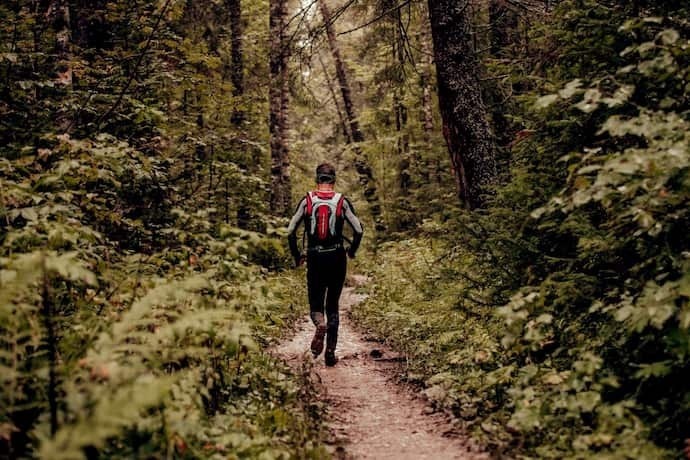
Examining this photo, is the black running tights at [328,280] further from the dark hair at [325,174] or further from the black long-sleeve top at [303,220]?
the dark hair at [325,174]

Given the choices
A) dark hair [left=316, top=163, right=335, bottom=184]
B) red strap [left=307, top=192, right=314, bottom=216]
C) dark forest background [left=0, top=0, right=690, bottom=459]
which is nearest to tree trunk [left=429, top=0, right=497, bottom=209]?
dark forest background [left=0, top=0, right=690, bottom=459]

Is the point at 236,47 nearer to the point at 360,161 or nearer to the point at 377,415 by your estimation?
the point at 360,161

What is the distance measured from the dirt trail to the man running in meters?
0.74

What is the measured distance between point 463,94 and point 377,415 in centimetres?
486

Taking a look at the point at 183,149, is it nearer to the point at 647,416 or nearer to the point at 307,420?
the point at 307,420

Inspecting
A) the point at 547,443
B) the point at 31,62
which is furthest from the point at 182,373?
the point at 31,62

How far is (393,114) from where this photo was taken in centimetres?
2461

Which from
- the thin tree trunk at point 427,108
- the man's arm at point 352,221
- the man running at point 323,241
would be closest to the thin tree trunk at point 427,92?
the thin tree trunk at point 427,108

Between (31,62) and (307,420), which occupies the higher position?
(31,62)

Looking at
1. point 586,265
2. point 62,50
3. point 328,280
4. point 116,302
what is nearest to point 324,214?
point 328,280

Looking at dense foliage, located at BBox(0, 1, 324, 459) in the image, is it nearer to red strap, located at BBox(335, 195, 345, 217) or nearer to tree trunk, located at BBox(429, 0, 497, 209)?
red strap, located at BBox(335, 195, 345, 217)

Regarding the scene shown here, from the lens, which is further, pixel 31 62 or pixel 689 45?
pixel 31 62

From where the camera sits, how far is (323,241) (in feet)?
25.1

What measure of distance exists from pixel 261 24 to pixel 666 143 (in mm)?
20074
